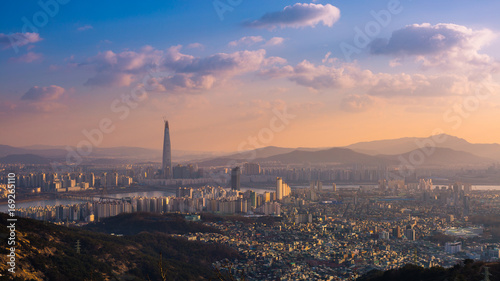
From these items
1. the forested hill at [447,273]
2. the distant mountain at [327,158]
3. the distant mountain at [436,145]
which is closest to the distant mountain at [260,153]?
the distant mountain at [327,158]

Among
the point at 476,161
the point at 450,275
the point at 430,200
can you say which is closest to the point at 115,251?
the point at 450,275

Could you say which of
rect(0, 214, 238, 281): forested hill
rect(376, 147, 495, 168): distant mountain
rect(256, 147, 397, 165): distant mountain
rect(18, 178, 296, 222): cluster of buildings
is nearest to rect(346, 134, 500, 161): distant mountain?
rect(376, 147, 495, 168): distant mountain

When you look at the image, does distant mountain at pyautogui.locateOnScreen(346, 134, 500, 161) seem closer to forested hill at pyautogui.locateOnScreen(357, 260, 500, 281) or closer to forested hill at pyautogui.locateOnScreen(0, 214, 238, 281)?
forested hill at pyautogui.locateOnScreen(0, 214, 238, 281)

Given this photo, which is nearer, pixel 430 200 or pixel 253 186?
pixel 430 200

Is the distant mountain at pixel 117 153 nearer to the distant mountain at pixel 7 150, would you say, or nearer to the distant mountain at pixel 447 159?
the distant mountain at pixel 7 150

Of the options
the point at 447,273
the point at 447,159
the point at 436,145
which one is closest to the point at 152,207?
the point at 447,273

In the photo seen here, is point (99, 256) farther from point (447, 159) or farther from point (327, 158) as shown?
point (447, 159)

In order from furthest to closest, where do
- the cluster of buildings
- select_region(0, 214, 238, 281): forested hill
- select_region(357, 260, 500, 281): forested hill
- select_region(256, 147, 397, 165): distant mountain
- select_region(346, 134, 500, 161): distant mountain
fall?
select_region(346, 134, 500, 161): distant mountain → select_region(256, 147, 397, 165): distant mountain → the cluster of buildings → select_region(0, 214, 238, 281): forested hill → select_region(357, 260, 500, 281): forested hill

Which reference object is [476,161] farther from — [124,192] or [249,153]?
[124,192]
